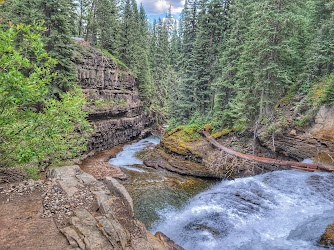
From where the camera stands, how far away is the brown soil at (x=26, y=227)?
4.07m

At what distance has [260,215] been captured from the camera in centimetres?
871

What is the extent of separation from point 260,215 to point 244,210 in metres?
0.74

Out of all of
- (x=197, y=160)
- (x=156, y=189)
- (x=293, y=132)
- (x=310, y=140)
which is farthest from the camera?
(x=197, y=160)

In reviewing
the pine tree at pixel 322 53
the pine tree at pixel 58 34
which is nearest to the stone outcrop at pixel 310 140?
the pine tree at pixel 322 53

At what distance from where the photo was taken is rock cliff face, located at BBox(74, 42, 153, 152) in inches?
886

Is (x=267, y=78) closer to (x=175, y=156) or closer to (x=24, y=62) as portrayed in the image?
(x=175, y=156)

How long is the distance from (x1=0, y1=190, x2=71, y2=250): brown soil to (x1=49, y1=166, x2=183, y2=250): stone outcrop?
0.96 ft

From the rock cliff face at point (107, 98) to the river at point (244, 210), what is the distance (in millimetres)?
12592

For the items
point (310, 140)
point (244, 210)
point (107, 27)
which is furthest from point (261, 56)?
point (107, 27)

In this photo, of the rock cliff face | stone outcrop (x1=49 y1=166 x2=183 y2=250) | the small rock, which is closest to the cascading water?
stone outcrop (x1=49 y1=166 x2=183 y2=250)

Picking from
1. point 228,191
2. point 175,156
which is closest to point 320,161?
point 228,191

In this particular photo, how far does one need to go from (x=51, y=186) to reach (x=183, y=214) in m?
6.50

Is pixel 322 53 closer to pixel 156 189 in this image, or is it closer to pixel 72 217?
pixel 156 189

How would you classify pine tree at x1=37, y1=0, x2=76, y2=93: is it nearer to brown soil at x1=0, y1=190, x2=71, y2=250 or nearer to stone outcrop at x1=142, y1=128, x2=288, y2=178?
stone outcrop at x1=142, y1=128, x2=288, y2=178
